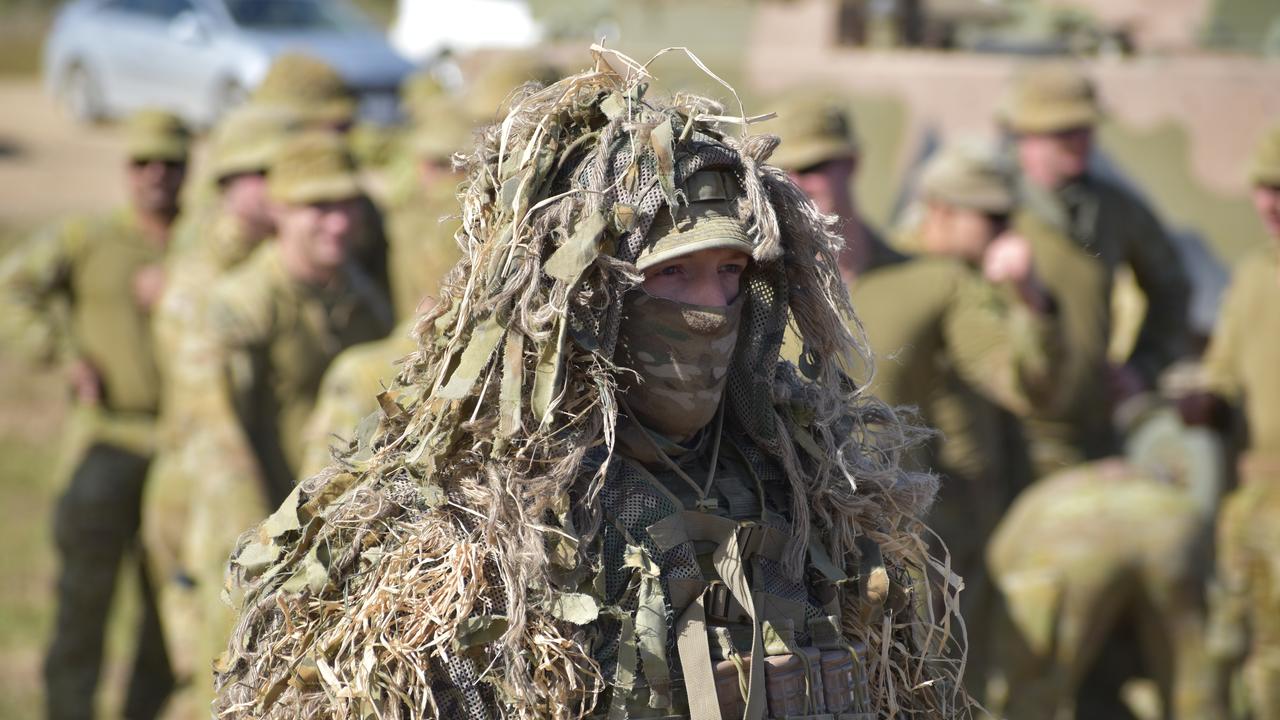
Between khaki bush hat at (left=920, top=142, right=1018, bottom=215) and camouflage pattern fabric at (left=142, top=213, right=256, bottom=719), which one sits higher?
khaki bush hat at (left=920, top=142, right=1018, bottom=215)

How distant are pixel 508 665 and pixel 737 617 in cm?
48

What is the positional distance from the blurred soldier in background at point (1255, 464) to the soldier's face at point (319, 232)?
3.21 m

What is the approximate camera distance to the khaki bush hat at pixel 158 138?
7867 mm

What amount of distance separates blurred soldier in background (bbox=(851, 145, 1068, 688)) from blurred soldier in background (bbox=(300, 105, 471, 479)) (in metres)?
1.48

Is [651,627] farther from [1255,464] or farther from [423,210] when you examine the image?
[423,210]

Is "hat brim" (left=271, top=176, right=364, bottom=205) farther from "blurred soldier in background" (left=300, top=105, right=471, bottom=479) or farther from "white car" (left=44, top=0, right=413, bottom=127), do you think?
"white car" (left=44, top=0, right=413, bottom=127)

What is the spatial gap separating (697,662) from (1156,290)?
18.0 ft

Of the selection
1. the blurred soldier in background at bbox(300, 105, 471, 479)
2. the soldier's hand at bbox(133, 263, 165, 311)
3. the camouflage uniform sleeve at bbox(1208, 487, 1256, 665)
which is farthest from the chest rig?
the soldier's hand at bbox(133, 263, 165, 311)

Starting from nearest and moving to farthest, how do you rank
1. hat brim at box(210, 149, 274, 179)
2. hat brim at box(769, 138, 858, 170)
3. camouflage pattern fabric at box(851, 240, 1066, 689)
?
camouflage pattern fabric at box(851, 240, 1066, 689) < hat brim at box(769, 138, 858, 170) < hat brim at box(210, 149, 274, 179)

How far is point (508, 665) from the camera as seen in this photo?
288 cm

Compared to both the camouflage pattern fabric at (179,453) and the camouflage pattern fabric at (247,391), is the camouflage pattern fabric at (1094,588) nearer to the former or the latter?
the camouflage pattern fabric at (247,391)

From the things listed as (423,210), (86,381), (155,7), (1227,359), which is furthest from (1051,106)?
(155,7)

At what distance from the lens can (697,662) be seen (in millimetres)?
3053

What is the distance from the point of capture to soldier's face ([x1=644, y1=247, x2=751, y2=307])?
3.08 metres
